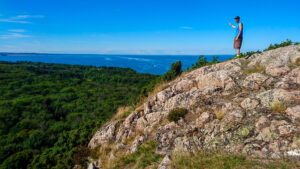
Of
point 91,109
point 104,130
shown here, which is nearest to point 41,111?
point 91,109

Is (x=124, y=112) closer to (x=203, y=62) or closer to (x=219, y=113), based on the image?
(x=219, y=113)

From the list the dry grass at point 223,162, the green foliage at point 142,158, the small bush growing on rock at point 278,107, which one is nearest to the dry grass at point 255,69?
the small bush growing on rock at point 278,107

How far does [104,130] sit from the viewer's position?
13.6 metres

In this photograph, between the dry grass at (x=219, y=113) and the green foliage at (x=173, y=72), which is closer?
the dry grass at (x=219, y=113)

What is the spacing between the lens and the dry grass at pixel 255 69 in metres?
12.1

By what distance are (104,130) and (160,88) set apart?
362 cm

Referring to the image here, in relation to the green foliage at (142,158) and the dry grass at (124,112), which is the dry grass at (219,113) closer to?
the green foliage at (142,158)

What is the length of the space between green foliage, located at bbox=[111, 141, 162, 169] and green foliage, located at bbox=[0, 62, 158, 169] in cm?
318

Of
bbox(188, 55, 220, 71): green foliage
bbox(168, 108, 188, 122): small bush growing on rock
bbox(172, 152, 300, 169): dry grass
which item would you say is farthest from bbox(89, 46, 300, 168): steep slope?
bbox(188, 55, 220, 71): green foliage

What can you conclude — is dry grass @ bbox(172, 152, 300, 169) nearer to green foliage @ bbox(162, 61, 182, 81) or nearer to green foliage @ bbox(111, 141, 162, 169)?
green foliage @ bbox(111, 141, 162, 169)

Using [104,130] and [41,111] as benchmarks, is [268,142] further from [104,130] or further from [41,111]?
[41,111]

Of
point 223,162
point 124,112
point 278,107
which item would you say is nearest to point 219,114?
point 278,107

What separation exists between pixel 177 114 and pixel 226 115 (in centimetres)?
198

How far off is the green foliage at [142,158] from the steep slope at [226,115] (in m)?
0.28
